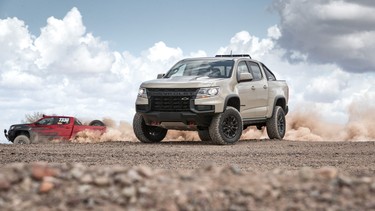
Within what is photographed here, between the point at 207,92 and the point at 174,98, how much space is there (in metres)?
0.86

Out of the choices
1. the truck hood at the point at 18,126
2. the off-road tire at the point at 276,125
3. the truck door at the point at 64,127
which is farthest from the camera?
the truck hood at the point at 18,126

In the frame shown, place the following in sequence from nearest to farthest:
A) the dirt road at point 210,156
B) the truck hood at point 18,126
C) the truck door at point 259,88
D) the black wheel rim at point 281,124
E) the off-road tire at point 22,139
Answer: the dirt road at point 210,156, the truck door at point 259,88, the black wheel rim at point 281,124, the off-road tire at point 22,139, the truck hood at point 18,126

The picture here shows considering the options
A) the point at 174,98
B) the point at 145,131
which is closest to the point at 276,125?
the point at 145,131

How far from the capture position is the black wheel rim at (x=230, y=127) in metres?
16.5

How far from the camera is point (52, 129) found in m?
23.0

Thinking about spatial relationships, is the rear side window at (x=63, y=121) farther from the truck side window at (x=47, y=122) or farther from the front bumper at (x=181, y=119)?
the front bumper at (x=181, y=119)

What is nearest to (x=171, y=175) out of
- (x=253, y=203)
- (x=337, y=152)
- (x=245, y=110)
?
(x=253, y=203)

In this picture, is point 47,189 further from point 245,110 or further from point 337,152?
point 245,110

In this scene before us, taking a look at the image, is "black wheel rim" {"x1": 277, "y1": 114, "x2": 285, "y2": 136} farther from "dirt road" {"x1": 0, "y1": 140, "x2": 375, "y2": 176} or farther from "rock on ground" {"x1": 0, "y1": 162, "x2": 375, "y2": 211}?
"rock on ground" {"x1": 0, "y1": 162, "x2": 375, "y2": 211}

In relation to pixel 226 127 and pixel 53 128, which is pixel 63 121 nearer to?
pixel 53 128

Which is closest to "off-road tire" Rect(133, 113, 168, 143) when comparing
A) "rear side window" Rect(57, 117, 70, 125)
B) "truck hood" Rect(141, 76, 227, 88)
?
"truck hood" Rect(141, 76, 227, 88)

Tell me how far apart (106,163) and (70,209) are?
7.36 meters

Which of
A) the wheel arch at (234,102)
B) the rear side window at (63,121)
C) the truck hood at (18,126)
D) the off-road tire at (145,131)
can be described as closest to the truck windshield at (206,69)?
the wheel arch at (234,102)

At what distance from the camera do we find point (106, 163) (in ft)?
39.9
